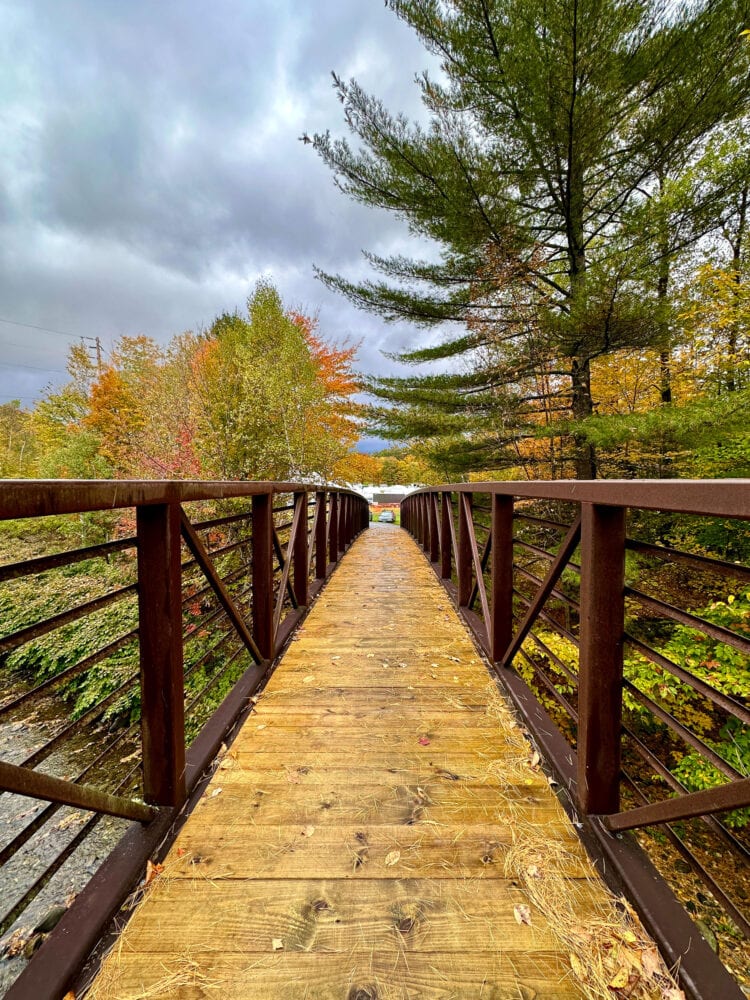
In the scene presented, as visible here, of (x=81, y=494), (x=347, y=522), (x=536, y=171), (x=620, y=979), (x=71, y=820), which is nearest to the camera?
(x=620, y=979)

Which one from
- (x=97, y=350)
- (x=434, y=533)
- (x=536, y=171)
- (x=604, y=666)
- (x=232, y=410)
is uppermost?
(x=97, y=350)

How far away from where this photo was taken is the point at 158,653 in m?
1.29

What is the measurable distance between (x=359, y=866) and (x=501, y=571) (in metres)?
1.47

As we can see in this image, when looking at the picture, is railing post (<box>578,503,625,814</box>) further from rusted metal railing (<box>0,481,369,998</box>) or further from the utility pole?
the utility pole

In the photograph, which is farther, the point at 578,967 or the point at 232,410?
the point at 232,410

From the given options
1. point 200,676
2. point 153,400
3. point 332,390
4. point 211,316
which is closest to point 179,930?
point 200,676

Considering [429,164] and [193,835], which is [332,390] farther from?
[193,835]

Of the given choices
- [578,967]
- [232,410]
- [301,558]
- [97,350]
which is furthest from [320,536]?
[97,350]

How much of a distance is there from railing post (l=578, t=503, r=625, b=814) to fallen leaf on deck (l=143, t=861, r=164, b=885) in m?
1.25

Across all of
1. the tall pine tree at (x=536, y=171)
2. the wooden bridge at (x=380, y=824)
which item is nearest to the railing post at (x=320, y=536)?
the wooden bridge at (x=380, y=824)

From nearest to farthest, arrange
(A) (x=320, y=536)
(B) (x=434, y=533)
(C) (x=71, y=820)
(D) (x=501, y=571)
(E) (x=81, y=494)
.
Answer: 1. (E) (x=81, y=494)
2. (D) (x=501, y=571)
3. (C) (x=71, y=820)
4. (A) (x=320, y=536)
5. (B) (x=434, y=533)

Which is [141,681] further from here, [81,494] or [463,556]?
[463,556]

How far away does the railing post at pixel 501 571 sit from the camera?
7.36 ft

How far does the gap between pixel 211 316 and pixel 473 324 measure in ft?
48.1
